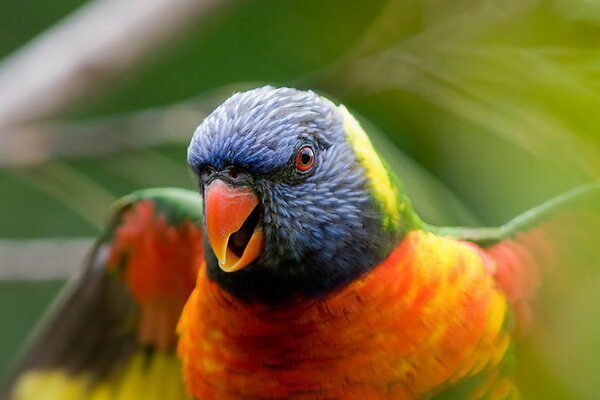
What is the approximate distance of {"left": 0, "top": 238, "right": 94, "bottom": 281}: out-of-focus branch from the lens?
2625mm

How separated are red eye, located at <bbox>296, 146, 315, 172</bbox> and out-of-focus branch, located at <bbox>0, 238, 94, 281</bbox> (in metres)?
1.34

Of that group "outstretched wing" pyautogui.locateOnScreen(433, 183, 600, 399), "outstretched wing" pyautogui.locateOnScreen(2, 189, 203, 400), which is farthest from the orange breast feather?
"outstretched wing" pyautogui.locateOnScreen(2, 189, 203, 400)

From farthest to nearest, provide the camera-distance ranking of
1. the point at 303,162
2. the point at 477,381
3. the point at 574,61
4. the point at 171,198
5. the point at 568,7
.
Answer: the point at 171,198 < the point at 477,381 < the point at 303,162 < the point at 568,7 < the point at 574,61

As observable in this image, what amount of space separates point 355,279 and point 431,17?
0.60 meters

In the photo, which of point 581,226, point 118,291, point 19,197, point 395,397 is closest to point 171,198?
point 118,291

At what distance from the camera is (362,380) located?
1.60 m

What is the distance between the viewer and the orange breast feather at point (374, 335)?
1.59 metres

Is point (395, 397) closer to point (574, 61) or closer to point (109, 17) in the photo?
point (574, 61)

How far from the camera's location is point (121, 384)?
237cm

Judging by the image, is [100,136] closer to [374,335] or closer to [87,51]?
[87,51]

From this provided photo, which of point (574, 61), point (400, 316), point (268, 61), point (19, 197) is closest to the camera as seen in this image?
point (574, 61)

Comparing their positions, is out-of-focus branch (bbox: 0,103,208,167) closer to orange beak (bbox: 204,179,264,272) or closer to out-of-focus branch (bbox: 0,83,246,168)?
out-of-focus branch (bbox: 0,83,246,168)

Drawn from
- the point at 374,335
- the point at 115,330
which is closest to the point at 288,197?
the point at 374,335

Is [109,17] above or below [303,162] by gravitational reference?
above
